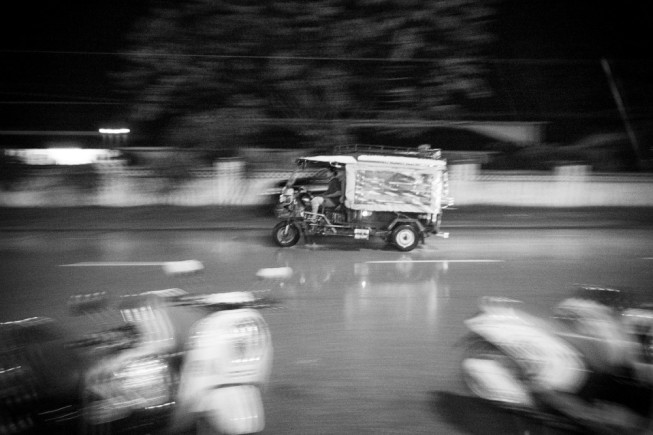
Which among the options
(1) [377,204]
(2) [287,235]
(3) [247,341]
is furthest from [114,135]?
(3) [247,341]

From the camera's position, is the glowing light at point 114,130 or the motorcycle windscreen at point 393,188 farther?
the glowing light at point 114,130

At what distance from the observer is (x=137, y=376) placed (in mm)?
3785

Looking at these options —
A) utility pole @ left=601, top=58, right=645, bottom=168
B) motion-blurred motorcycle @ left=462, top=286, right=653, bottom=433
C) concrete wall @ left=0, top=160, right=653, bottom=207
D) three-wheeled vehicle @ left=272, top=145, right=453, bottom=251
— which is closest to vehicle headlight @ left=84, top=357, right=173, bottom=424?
motion-blurred motorcycle @ left=462, top=286, right=653, bottom=433

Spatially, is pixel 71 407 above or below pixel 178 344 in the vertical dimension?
below

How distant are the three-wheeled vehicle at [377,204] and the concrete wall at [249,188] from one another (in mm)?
6273

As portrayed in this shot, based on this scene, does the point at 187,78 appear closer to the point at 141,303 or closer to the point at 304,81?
the point at 304,81

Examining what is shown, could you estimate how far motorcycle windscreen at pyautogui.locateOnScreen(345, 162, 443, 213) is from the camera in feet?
38.3

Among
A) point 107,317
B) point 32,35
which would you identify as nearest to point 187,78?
point 32,35

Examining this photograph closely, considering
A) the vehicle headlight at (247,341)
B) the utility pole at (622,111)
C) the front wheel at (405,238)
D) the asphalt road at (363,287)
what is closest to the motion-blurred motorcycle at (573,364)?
the asphalt road at (363,287)

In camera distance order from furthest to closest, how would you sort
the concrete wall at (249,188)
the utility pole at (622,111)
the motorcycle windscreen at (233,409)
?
the utility pole at (622,111) → the concrete wall at (249,188) → the motorcycle windscreen at (233,409)

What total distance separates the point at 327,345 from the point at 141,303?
231 cm

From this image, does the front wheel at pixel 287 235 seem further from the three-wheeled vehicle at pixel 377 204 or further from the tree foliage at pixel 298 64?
the tree foliage at pixel 298 64

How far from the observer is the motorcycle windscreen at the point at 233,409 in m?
3.74

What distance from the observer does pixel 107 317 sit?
5.93 metres
